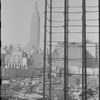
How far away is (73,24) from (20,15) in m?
0.66

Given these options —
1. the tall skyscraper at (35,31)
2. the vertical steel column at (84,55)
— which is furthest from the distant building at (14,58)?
the vertical steel column at (84,55)

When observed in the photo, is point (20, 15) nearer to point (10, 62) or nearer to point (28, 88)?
point (10, 62)

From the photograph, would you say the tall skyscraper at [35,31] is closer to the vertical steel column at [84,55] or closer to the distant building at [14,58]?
the distant building at [14,58]

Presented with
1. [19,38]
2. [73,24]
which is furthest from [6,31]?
[73,24]

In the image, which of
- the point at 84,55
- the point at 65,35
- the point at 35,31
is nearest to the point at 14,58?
the point at 35,31

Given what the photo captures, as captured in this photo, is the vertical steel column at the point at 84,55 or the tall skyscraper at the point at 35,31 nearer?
the vertical steel column at the point at 84,55

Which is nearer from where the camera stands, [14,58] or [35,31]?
[14,58]

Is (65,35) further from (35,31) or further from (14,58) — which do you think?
(14,58)

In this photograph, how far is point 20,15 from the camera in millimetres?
3445

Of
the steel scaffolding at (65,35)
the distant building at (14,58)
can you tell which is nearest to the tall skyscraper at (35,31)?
the steel scaffolding at (65,35)

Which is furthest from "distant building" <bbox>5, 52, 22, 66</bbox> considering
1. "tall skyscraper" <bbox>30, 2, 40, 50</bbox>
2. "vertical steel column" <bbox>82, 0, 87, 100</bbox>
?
"vertical steel column" <bbox>82, 0, 87, 100</bbox>

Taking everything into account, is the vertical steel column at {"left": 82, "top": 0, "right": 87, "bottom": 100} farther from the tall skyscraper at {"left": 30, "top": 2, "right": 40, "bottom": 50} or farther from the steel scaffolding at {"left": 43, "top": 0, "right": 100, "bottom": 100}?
the tall skyscraper at {"left": 30, "top": 2, "right": 40, "bottom": 50}

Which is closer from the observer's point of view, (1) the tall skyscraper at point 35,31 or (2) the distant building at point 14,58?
(2) the distant building at point 14,58

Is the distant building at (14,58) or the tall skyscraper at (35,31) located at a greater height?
the tall skyscraper at (35,31)
